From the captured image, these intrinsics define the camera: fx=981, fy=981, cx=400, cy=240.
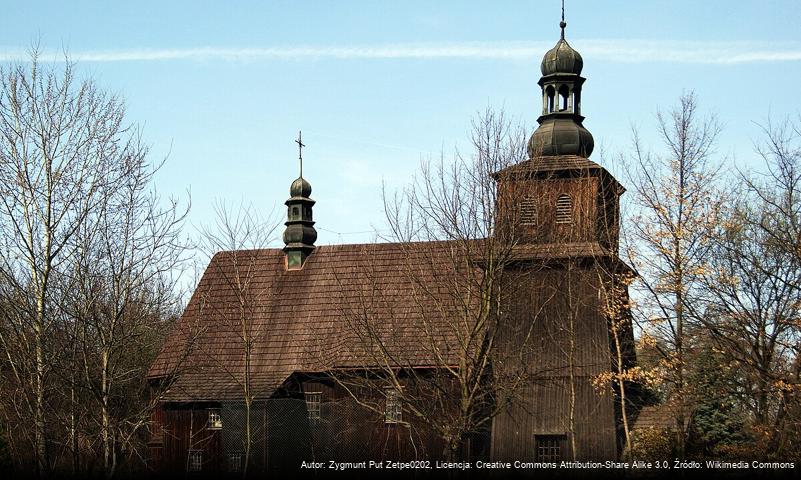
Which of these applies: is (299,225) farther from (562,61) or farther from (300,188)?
(562,61)

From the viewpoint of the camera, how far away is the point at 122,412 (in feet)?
70.5

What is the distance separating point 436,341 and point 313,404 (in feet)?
17.4

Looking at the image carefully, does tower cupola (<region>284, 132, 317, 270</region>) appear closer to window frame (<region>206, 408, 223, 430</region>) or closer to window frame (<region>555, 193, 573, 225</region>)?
window frame (<region>206, 408, 223, 430</region>)

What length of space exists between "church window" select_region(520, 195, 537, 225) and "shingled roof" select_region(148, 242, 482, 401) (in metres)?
5.86

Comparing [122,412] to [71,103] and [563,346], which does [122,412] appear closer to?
[71,103]

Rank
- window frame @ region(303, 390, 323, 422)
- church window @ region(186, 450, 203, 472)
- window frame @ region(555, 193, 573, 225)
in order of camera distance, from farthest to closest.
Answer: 1. church window @ region(186, 450, 203, 472)
2. window frame @ region(303, 390, 323, 422)
3. window frame @ region(555, 193, 573, 225)

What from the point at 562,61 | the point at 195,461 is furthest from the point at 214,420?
the point at 562,61

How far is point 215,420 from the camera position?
104ft

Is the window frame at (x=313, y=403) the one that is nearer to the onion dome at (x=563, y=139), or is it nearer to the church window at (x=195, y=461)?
the church window at (x=195, y=461)

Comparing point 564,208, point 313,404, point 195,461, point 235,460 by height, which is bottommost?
point 195,461

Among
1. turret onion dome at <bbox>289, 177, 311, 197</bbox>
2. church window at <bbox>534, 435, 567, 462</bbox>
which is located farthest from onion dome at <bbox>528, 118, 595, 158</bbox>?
turret onion dome at <bbox>289, 177, 311, 197</bbox>

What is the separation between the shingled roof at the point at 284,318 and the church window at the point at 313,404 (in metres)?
0.85

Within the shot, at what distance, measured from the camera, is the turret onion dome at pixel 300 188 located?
36844 millimetres

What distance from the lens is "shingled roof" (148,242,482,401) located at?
3062 centimetres
